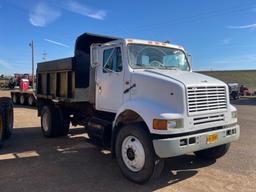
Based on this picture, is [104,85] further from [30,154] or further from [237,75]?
[237,75]

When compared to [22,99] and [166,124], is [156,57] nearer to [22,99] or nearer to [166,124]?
[166,124]

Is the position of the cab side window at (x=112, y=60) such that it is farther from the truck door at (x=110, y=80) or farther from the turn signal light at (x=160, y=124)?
the turn signal light at (x=160, y=124)

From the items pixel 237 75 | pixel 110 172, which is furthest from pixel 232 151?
pixel 237 75

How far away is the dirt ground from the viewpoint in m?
4.66

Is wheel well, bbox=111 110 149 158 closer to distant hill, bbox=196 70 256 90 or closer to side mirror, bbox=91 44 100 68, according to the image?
side mirror, bbox=91 44 100 68

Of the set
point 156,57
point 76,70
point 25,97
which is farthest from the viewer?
point 25,97

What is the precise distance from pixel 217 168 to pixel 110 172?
2242mm

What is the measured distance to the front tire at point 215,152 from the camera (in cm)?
580

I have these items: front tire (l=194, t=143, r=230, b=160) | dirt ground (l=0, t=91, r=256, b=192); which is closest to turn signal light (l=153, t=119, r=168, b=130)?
dirt ground (l=0, t=91, r=256, b=192)

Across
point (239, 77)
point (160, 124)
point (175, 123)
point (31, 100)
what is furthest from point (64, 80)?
point (239, 77)

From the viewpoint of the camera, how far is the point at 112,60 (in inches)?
233

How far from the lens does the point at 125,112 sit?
5.23m

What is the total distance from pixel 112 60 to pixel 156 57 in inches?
38.0

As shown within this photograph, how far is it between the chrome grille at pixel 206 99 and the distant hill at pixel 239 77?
1879 inches
